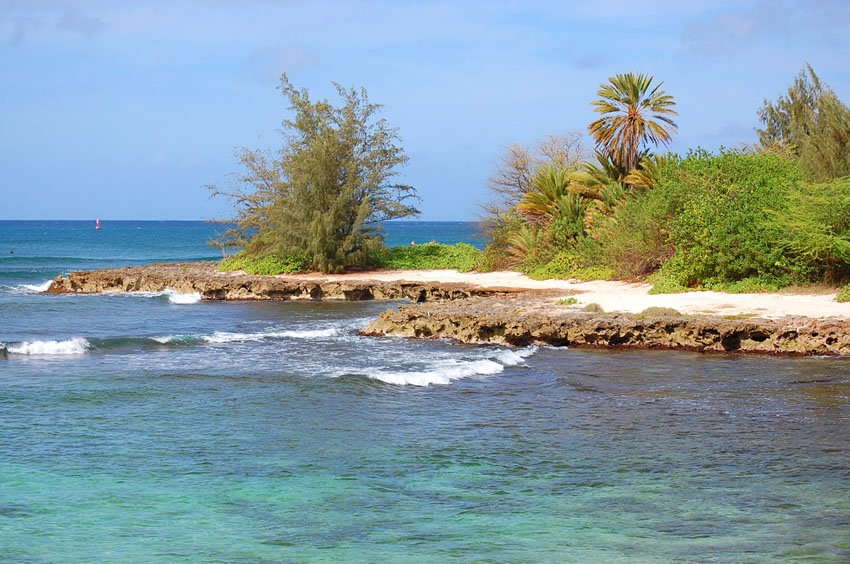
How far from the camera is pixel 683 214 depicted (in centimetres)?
2412

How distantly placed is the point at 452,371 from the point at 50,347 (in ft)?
29.4

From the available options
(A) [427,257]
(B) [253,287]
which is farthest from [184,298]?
→ (A) [427,257]

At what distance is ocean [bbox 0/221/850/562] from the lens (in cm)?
845

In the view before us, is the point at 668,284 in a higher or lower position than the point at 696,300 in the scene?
higher

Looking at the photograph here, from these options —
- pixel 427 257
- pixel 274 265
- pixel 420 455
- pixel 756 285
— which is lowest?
pixel 420 455

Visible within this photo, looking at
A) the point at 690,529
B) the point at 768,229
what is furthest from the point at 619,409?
the point at 768,229

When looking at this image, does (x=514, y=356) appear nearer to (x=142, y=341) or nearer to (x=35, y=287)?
(x=142, y=341)

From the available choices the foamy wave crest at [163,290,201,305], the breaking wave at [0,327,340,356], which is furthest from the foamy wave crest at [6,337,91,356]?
the foamy wave crest at [163,290,201,305]

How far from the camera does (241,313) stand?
→ 2798 centimetres

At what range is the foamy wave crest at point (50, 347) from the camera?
19969 mm

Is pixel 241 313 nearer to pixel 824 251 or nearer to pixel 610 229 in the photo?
pixel 610 229

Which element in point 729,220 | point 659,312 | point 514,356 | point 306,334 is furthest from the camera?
point 729,220

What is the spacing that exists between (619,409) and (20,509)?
797cm

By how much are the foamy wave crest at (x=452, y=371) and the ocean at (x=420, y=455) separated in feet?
0.28
